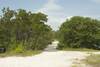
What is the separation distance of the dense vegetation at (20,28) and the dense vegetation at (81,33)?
814cm

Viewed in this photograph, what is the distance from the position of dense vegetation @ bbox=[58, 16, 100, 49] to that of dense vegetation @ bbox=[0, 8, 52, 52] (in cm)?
814

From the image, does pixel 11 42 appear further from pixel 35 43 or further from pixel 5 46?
pixel 35 43

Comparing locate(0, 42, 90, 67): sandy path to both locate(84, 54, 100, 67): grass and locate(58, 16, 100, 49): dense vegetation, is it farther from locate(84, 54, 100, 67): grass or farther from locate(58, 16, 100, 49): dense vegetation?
locate(58, 16, 100, 49): dense vegetation

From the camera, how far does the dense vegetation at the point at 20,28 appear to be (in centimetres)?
3694

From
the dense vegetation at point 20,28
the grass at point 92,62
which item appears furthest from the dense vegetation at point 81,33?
the grass at point 92,62

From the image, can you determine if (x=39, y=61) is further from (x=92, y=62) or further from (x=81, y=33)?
(x=81, y=33)

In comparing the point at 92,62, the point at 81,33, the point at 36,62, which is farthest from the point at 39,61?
the point at 81,33

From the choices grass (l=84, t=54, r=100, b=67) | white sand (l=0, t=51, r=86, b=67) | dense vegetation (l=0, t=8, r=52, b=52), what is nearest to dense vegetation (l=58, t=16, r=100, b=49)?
dense vegetation (l=0, t=8, r=52, b=52)

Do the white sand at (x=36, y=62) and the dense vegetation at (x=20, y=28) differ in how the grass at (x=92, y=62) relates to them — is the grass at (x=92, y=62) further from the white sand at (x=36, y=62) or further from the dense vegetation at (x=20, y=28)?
the dense vegetation at (x=20, y=28)

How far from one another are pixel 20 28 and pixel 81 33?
42.9 ft

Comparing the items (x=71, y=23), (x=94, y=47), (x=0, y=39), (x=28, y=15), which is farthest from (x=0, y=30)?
(x=94, y=47)

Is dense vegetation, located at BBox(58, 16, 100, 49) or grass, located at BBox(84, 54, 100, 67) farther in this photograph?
dense vegetation, located at BBox(58, 16, 100, 49)

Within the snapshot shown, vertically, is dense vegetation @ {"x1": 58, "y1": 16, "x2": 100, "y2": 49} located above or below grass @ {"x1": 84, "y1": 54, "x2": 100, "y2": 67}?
above

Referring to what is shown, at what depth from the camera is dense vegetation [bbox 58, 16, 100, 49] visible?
46.9 metres
